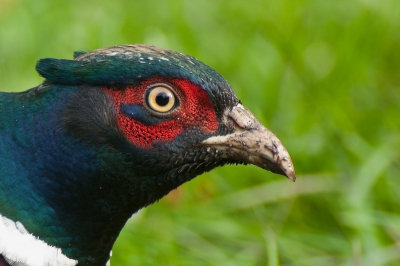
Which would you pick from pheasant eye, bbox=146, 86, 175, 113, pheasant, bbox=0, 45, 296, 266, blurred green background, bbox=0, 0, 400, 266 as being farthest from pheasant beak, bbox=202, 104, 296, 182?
blurred green background, bbox=0, 0, 400, 266

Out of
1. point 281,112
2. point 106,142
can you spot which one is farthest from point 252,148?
point 281,112

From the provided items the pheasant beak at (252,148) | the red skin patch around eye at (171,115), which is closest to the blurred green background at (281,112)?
Answer: the pheasant beak at (252,148)

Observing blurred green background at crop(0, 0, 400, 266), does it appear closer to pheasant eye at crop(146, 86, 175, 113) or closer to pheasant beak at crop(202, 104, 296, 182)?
pheasant beak at crop(202, 104, 296, 182)

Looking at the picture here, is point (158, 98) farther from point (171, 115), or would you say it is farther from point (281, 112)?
point (281, 112)

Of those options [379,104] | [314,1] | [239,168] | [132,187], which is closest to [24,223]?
[132,187]

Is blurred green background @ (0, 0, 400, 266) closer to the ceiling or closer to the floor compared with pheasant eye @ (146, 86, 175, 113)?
closer to the ceiling

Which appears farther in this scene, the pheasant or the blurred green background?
the blurred green background
